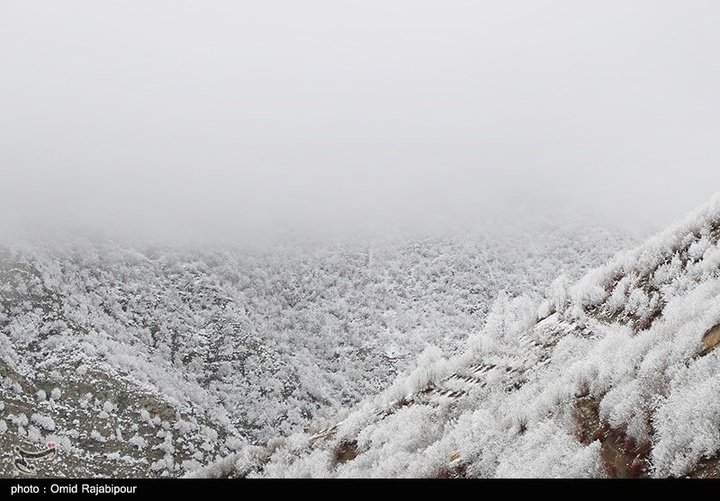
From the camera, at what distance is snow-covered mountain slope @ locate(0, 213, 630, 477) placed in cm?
4041

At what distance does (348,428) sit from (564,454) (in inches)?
273

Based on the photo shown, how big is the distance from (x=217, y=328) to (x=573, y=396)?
54.6 meters

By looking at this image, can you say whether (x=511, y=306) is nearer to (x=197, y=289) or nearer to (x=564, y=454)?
(x=564, y=454)

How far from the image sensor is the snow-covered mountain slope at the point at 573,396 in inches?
250

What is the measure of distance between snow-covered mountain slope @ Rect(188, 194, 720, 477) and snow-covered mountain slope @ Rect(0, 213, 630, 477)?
30.3 meters

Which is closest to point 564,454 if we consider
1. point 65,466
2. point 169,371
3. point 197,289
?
point 65,466

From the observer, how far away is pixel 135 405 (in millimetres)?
43188

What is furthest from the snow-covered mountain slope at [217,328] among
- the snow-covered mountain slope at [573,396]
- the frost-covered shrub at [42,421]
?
the snow-covered mountain slope at [573,396]

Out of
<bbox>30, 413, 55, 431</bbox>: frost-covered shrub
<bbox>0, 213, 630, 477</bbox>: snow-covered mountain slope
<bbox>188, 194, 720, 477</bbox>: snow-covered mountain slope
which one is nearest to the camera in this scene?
<bbox>188, 194, 720, 477</bbox>: snow-covered mountain slope

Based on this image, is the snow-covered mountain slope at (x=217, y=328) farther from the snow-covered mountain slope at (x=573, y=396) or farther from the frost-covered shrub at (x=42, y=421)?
the snow-covered mountain slope at (x=573, y=396)

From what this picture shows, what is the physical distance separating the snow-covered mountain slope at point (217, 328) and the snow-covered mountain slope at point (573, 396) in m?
30.3

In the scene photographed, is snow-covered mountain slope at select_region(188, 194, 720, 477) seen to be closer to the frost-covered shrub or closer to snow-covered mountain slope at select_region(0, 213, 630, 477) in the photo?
snow-covered mountain slope at select_region(0, 213, 630, 477)

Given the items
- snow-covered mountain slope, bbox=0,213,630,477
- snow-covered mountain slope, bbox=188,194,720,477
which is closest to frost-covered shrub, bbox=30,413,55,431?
snow-covered mountain slope, bbox=0,213,630,477

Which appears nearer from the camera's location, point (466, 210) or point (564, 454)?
point (564, 454)
